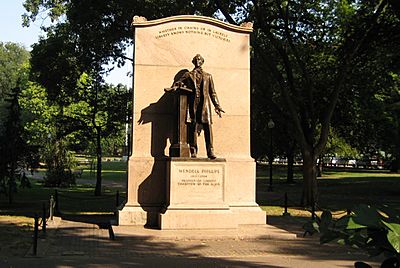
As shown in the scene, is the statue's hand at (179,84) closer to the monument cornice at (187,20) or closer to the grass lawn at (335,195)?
the monument cornice at (187,20)

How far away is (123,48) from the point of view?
85.0 ft

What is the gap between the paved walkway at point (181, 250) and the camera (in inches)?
372

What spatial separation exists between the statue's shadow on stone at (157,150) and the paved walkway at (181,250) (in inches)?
45.5

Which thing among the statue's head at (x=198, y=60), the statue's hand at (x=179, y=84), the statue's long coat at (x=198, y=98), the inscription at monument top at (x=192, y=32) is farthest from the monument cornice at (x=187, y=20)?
the statue's hand at (x=179, y=84)

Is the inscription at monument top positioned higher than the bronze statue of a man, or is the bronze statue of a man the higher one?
the inscription at monument top

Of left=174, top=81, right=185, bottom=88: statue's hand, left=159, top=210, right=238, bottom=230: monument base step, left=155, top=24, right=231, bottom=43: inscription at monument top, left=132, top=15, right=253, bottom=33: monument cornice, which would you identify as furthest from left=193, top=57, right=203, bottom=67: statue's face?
left=159, top=210, right=238, bottom=230: monument base step

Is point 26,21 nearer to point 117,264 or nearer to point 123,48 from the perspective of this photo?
point 123,48

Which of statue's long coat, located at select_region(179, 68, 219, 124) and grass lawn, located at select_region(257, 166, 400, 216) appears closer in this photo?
statue's long coat, located at select_region(179, 68, 219, 124)

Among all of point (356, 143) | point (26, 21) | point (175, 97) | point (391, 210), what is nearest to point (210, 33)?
point (175, 97)

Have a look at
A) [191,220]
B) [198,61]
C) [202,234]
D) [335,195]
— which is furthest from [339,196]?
[202,234]

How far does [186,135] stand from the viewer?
14.0 meters

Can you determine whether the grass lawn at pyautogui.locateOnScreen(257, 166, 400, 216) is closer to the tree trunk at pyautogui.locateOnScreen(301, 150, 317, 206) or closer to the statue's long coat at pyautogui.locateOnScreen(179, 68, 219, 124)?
the tree trunk at pyautogui.locateOnScreen(301, 150, 317, 206)

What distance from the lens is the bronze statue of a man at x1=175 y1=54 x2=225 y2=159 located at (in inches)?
545

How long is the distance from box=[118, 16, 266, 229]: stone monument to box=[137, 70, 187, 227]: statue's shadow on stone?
1.1 inches
